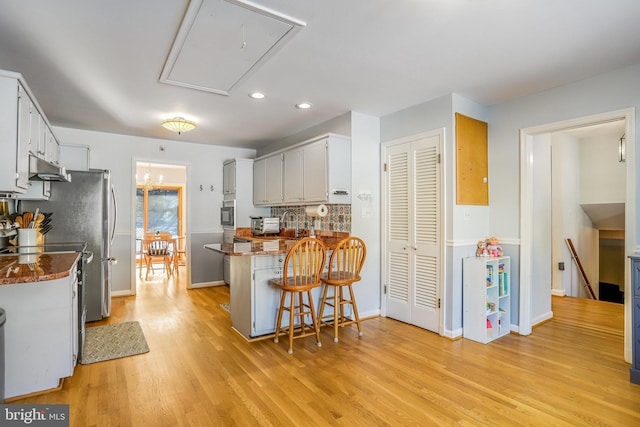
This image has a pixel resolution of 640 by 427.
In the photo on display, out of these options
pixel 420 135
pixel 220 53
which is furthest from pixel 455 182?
pixel 220 53

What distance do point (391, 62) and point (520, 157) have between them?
1751 mm

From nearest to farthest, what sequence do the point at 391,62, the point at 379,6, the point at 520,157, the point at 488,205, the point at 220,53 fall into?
1. the point at 379,6
2. the point at 220,53
3. the point at 391,62
4. the point at 520,157
5. the point at 488,205

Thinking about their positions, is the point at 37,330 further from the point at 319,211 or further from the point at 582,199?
the point at 582,199

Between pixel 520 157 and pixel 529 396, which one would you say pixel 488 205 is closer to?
pixel 520 157

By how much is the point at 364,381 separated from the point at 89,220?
10.8 ft

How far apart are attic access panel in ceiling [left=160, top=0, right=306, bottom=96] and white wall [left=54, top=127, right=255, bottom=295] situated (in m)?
2.66

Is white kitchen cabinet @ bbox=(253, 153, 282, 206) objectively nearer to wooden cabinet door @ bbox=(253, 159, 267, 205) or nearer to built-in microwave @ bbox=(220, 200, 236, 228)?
wooden cabinet door @ bbox=(253, 159, 267, 205)

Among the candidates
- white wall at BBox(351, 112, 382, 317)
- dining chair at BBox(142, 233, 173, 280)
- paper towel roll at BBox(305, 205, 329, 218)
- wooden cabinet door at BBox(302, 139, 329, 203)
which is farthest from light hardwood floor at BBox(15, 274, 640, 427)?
dining chair at BBox(142, 233, 173, 280)

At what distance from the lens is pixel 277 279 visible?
3.28 meters

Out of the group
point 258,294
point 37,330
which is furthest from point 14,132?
point 258,294

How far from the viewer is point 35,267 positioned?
2072 millimetres

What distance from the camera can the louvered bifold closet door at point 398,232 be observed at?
380 cm

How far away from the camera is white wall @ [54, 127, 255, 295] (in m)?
→ 5.02

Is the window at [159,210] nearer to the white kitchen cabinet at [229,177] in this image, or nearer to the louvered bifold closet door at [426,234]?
the white kitchen cabinet at [229,177]
